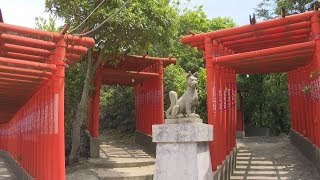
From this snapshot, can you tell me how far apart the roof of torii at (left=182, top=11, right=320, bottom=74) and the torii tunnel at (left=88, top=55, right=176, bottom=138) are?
5.49 meters

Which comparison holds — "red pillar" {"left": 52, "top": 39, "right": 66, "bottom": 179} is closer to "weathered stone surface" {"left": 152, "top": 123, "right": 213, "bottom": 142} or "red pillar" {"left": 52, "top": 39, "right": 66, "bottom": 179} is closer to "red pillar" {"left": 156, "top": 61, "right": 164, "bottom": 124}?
"weathered stone surface" {"left": 152, "top": 123, "right": 213, "bottom": 142}

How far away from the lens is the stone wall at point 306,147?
10.0m

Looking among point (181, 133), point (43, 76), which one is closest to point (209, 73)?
point (181, 133)

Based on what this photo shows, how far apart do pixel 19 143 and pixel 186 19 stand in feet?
49.4

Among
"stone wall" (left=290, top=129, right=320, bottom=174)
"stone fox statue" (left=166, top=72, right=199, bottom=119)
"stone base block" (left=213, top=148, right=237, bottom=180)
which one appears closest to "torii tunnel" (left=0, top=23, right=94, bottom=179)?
"stone fox statue" (left=166, top=72, right=199, bottom=119)

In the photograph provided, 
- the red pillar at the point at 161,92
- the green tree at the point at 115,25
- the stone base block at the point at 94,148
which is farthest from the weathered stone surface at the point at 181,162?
the red pillar at the point at 161,92

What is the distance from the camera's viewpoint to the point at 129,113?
22.2 metres

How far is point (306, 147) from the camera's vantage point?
1170 cm

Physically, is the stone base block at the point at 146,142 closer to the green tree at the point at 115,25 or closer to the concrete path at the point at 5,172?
the green tree at the point at 115,25

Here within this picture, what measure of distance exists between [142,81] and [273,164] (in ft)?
28.0

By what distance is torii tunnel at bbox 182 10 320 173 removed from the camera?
921cm

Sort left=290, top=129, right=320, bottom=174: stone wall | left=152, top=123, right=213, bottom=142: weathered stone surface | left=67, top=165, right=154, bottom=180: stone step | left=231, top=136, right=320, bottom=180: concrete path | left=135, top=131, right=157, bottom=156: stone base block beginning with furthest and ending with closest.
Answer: left=135, top=131, right=157, bottom=156: stone base block → left=67, top=165, right=154, bottom=180: stone step → left=231, top=136, right=320, bottom=180: concrete path → left=290, top=129, right=320, bottom=174: stone wall → left=152, top=123, right=213, bottom=142: weathered stone surface

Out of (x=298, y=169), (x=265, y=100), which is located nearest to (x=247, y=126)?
(x=265, y=100)

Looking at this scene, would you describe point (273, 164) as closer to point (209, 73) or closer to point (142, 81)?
point (209, 73)
